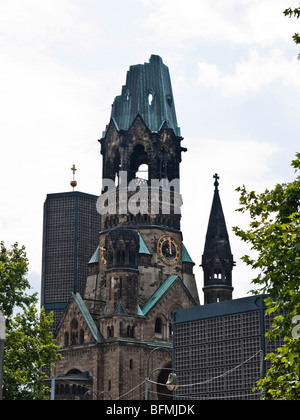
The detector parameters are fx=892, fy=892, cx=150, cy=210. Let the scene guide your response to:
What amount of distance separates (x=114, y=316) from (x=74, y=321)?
8084 mm

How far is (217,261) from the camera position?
370 ft

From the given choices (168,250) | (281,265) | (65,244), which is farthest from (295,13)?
(65,244)

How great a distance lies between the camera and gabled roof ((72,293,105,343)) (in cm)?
10338

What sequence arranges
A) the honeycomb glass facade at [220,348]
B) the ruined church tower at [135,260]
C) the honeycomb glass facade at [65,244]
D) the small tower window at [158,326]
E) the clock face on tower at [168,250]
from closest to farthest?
the honeycomb glass facade at [220,348] → the ruined church tower at [135,260] → the small tower window at [158,326] → the clock face on tower at [168,250] → the honeycomb glass facade at [65,244]

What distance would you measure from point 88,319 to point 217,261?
18318 millimetres

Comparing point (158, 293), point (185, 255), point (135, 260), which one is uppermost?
point (185, 255)

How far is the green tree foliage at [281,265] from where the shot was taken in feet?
92.5

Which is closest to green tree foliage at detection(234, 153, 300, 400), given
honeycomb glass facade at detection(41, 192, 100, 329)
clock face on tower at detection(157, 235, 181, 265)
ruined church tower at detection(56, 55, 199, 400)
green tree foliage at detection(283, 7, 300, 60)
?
green tree foliage at detection(283, 7, 300, 60)

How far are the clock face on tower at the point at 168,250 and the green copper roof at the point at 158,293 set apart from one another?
2870mm

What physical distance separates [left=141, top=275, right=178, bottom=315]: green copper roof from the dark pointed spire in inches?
220

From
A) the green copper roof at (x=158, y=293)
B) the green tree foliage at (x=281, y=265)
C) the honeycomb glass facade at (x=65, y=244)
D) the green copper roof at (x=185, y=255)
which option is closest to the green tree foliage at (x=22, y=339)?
the green tree foliage at (x=281, y=265)

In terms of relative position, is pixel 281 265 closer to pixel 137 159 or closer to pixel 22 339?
pixel 22 339

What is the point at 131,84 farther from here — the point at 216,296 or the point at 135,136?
the point at 216,296

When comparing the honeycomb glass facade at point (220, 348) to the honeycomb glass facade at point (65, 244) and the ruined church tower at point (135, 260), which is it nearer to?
the ruined church tower at point (135, 260)
